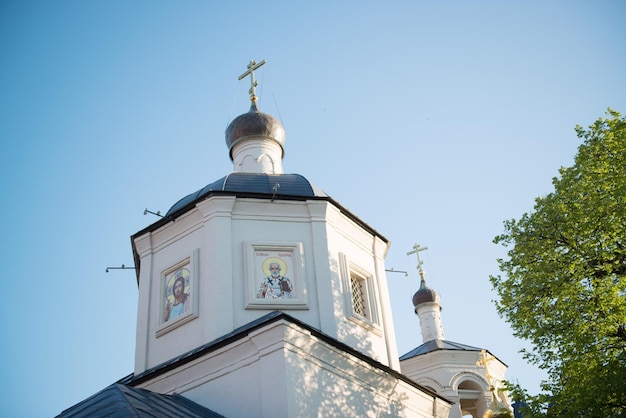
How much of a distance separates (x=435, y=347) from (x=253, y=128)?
8172 mm

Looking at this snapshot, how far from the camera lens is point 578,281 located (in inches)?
417

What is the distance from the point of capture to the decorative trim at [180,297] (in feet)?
37.4

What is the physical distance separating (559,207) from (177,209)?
6.89 meters

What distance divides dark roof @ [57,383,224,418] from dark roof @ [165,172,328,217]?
12.6 feet

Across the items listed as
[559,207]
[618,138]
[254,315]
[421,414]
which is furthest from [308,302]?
[618,138]

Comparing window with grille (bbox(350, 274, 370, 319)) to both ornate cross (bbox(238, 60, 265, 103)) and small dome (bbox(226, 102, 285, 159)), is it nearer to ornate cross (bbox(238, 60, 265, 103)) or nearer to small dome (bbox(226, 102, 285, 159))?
small dome (bbox(226, 102, 285, 159))

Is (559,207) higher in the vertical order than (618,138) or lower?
lower

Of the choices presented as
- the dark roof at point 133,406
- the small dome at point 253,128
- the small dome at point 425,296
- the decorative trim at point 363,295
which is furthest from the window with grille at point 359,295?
the small dome at point 425,296

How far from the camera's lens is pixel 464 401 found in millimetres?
18219

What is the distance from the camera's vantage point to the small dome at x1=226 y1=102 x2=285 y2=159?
15.7 m

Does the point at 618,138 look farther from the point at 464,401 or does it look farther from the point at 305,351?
the point at 464,401

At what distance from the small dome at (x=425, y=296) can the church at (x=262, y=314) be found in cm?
764

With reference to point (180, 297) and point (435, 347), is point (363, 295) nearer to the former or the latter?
point (180, 297)

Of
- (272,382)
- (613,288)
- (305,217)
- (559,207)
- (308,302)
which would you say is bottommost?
(272,382)
